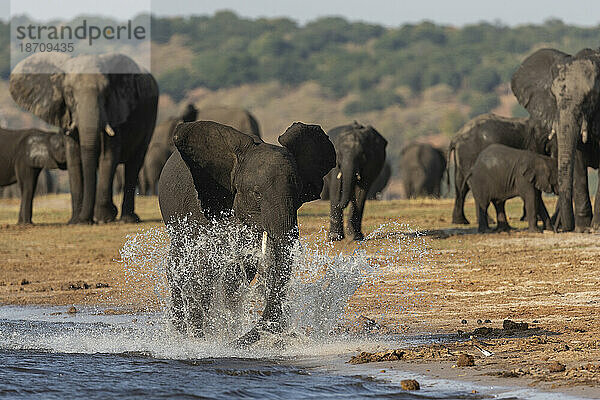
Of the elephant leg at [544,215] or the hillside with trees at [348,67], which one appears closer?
the elephant leg at [544,215]

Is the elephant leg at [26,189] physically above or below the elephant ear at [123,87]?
below

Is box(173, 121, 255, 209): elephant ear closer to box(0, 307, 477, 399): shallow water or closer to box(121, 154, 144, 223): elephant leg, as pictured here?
box(0, 307, 477, 399): shallow water

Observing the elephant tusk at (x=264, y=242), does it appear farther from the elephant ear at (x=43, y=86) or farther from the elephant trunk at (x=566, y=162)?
the elephant ear at (x=43, y=86)

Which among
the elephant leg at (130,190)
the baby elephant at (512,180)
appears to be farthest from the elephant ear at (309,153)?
the elephant leg at (130,190)

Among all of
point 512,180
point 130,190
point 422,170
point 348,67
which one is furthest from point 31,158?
point 348,67

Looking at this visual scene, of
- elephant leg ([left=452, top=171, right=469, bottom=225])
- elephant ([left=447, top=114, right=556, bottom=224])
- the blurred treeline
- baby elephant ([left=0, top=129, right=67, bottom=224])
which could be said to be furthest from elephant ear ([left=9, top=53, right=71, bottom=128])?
the blurred treeline

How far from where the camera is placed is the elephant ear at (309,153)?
7.70m

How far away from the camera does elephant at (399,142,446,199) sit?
35.1 m

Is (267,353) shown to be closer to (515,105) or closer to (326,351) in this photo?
(326,351)

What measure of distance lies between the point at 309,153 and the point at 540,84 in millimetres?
10719

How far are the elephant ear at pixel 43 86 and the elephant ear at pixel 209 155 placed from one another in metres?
13.0

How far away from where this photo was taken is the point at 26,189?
66.0ft

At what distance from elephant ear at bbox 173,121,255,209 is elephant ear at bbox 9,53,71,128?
1297 centimetres

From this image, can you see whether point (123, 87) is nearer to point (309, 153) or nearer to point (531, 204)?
point (531, 204)
